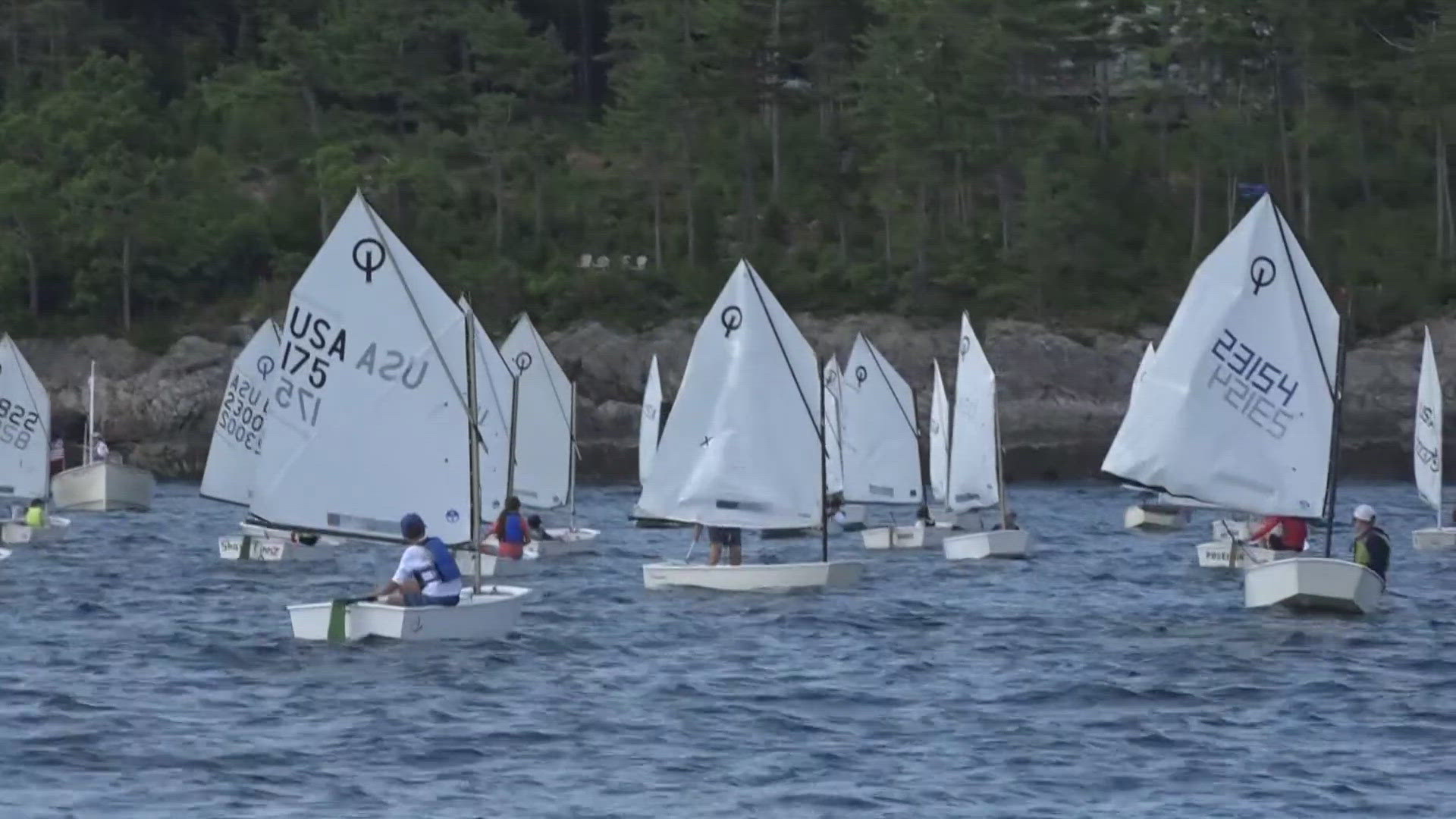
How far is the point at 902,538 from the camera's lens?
47.2 m

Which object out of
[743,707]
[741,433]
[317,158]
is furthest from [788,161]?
[743,707]

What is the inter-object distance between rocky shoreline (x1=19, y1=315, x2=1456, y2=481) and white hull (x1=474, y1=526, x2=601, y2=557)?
33082mm

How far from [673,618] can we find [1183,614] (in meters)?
6.48

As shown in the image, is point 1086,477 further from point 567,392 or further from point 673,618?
point 673,618

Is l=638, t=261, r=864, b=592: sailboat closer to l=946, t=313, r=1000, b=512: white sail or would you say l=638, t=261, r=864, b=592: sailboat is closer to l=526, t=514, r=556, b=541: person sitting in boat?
l=526, t=514, r=556, b=541: person sitting in boat

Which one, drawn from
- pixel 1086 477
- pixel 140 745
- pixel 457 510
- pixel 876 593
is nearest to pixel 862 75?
pixel 1086 477

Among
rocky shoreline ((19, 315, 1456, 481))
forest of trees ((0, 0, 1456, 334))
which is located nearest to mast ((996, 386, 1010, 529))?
rocky shoreline ((19, 315, 1456, 481))

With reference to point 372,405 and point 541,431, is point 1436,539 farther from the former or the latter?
point 372,405

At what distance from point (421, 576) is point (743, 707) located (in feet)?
14.3

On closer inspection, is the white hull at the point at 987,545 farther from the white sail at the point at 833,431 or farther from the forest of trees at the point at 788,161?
the forest of trees at the point at 788,161

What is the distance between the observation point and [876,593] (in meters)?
36.2

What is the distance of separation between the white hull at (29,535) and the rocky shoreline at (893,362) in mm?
31324

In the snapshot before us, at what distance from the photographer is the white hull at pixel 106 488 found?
61.0 meters

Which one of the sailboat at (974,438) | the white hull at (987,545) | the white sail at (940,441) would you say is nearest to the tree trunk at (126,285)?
the white sail at (940,441)
